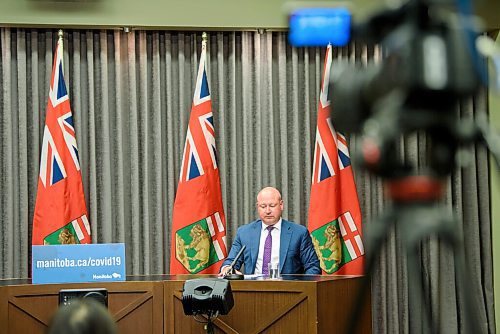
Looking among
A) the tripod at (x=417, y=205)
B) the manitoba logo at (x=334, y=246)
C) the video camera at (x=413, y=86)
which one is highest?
the video camera at (x=413, y=86)

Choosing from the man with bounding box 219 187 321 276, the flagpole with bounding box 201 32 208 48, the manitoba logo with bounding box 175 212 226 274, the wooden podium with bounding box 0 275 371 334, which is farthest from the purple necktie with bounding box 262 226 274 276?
the flagpole with bounding box 201 32 208 48

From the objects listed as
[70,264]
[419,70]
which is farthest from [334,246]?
[419,70]

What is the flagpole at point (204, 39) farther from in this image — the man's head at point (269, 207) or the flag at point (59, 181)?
the man's head at point (269, 207)

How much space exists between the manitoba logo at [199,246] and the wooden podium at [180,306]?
79.6 inches

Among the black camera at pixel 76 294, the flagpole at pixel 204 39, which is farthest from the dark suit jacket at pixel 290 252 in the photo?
the flagpole at pixel 204 39

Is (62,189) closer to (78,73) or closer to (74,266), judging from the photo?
(78,73)

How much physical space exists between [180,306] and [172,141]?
109 inches

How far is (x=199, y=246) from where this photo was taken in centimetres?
735

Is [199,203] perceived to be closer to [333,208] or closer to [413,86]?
[333,208]

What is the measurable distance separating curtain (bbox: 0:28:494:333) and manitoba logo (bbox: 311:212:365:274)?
44cm

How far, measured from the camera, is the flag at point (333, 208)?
7.47 metres

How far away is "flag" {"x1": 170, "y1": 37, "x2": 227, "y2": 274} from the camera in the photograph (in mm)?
7332

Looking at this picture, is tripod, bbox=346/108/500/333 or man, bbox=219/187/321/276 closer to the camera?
tripod, bbox=346/108/500/333

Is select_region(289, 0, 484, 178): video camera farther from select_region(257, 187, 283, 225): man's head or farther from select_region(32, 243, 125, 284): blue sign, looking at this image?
select_region(257, 187, 283, 225): man's head
